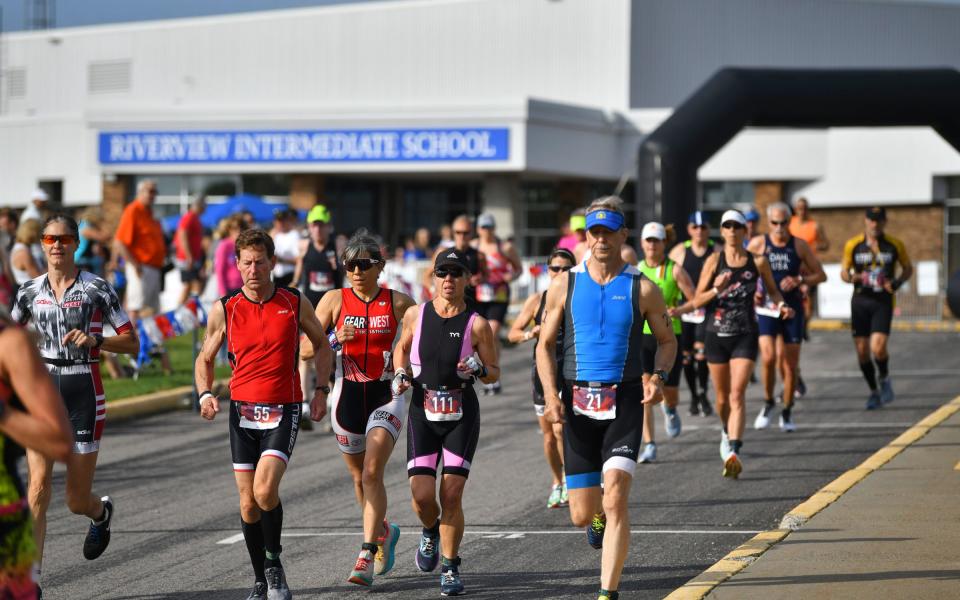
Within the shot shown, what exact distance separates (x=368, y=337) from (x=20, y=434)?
13.6 feet

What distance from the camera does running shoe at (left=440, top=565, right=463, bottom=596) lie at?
782 cm

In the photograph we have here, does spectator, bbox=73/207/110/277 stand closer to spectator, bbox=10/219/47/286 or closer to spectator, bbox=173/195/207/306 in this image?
spectator, bbox=173/195/207/306

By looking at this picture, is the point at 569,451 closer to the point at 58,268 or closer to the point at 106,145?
the point at 58,268

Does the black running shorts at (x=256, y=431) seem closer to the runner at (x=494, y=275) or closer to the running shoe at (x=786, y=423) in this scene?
the running shoe at (x=786, y=423)

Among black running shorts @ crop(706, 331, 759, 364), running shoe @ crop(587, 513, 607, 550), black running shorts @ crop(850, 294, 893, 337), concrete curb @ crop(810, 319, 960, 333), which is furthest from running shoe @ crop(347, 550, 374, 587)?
concrete curb @ crop(810, 319, 960, 333)

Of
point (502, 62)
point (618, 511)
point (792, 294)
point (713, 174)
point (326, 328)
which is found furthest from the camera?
point (502, 62)

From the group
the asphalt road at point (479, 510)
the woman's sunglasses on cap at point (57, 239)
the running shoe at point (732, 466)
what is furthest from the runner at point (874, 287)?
the woman's sunglasses on cap at point (57, 239)

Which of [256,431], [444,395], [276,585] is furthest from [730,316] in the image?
[276,585]

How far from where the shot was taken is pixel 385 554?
27.3 ft

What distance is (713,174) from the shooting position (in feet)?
128

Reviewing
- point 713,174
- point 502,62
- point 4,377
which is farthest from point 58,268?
point 502,62

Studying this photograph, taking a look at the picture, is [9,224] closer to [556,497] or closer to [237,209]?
[556,497]

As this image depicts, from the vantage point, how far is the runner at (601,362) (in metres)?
7.47

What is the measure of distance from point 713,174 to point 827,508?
29.9 meters
